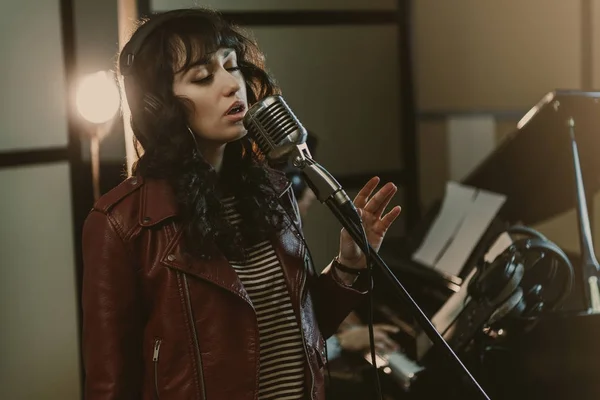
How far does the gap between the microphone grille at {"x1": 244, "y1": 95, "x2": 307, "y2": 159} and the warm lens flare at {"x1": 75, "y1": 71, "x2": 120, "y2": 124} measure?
1717mm

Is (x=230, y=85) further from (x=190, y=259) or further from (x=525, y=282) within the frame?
(x=525, y=282)

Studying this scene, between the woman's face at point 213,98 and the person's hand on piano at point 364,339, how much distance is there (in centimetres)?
108

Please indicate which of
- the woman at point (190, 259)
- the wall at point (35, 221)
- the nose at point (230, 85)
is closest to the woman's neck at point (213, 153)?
the woman at point (190, 259)

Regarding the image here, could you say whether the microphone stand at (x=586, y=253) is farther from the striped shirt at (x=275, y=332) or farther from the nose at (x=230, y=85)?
the nose at (x=230, y=85)

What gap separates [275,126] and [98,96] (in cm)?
178

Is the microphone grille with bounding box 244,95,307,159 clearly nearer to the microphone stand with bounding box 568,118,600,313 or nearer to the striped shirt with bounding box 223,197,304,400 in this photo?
the striped shirt with bounding box 223,197,304,400

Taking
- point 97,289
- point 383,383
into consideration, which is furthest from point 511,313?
point 97,289

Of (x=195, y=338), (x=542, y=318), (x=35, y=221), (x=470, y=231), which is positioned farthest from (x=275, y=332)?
(x=35, y=221)

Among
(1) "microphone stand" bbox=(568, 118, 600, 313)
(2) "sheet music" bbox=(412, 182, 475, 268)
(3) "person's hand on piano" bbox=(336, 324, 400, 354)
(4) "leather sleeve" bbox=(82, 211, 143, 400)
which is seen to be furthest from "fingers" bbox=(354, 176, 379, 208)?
(2) "sheet music" bbox=(412, 182, 475, 268)

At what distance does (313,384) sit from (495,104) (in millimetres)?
3115

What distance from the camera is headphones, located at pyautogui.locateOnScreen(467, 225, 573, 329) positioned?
1.71 metres

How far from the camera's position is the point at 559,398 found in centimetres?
170

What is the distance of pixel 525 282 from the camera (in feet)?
5.72

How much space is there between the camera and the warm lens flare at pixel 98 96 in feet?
9.00
